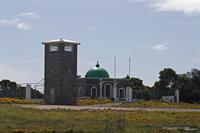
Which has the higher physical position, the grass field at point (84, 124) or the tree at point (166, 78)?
the tree at point (166, 78)

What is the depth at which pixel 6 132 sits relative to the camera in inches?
850

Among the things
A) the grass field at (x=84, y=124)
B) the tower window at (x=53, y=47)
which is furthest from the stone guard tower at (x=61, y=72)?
the grass field at (x=84, y=124)

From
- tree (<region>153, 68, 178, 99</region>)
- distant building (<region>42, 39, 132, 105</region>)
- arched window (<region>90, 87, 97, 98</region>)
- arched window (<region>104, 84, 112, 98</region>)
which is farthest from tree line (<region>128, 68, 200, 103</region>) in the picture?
Answer: distant building (<region>42, 39, 132, 105</region>)

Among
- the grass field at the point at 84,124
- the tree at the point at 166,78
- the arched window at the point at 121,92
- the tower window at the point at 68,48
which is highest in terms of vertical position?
the tower window at the point at 68,48

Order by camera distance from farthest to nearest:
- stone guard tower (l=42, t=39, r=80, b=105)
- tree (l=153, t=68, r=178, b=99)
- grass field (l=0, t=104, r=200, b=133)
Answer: tree (l=153, t=68, r=178, b=99)
stone guard tower (l=42, t=39, r=80, b=105)
grass field (l=0, t=104, r=200, b=133)

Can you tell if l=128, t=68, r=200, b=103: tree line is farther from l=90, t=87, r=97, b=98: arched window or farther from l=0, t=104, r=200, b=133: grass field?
l=0, t=104, r=200, b=133: grass field

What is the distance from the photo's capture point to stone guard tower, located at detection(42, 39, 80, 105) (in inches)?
2512

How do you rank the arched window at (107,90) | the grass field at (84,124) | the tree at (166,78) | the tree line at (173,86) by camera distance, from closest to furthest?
the grass field at (84,124) → the tree line at (173,86) → the arched window at (107,90) → the tree at (166,78)

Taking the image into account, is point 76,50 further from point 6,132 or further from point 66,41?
point 6,132

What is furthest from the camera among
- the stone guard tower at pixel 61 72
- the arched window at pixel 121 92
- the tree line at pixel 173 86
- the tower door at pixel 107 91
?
the tower door at pixel 107 91

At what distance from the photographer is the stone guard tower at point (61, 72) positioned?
63.8 m

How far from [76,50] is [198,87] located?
34280 mm

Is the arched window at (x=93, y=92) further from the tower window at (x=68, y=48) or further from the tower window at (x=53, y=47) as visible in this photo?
the tower window at (x=68, y=48)

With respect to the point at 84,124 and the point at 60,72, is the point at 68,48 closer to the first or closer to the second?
the point at 60,72
